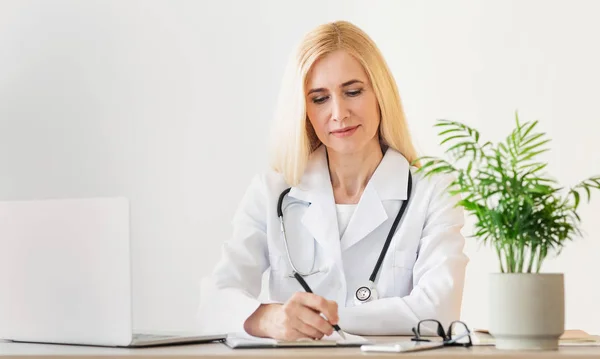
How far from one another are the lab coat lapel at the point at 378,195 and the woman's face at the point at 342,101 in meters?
0.10

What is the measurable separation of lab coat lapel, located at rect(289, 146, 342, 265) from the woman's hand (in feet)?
2.26

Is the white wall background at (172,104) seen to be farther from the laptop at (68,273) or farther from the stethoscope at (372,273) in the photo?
the laptop at (68,273)

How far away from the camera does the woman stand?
8.94ft

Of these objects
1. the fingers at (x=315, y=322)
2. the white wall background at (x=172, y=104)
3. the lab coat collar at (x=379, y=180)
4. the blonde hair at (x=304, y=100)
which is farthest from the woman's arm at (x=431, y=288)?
the white wall background at (x=172, y=104)

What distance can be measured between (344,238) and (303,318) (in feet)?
2.91

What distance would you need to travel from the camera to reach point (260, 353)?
1.53 meters

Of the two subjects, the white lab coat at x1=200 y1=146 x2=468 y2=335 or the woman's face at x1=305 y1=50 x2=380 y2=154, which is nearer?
the white lab coat at x1=200 y1=146 x2=468 y2=335

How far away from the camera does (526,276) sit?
5.10 ft

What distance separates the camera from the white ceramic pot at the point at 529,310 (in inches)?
60.9

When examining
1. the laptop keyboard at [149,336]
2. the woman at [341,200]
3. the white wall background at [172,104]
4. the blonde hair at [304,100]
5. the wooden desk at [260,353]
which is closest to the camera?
the wooden desk at [260,353]

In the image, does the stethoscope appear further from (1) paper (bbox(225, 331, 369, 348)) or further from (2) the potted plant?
(2) the potted plant

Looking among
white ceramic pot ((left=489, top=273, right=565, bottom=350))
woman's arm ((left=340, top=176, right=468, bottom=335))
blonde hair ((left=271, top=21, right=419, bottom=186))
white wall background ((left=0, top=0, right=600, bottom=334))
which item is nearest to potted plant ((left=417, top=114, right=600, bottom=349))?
white ceramic pot ((left=489, top=273, right=565, bottom=350))

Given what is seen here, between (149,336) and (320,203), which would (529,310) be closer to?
(149,336)

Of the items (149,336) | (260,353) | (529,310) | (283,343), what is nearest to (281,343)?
(283,343)
